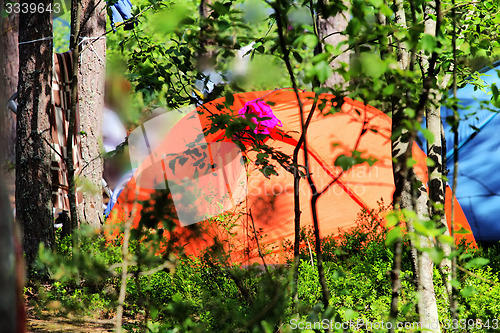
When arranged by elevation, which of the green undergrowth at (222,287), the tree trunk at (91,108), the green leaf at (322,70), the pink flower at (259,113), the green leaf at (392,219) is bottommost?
the green undergrowth at (222,287)

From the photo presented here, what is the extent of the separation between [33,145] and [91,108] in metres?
1.03

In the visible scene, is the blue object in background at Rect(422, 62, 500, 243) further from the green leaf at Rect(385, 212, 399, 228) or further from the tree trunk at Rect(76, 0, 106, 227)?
the green leaf at Rect(385, 212, 399, 228)

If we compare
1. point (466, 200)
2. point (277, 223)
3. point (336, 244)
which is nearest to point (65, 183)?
point (277, 223)

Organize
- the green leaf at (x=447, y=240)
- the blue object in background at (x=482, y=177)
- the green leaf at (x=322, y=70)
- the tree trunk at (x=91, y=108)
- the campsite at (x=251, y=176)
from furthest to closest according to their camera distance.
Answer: the blue object in background at (x=482, y=177) → the tree trunk at (x=91, y=108) → the campsite at (x=251, y=176) → the green leaf at (x=322, y=70) → the green leaf at (x=447, y=240)

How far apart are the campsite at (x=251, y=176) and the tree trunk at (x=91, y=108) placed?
0.06 feet

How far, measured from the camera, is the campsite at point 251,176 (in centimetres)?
204

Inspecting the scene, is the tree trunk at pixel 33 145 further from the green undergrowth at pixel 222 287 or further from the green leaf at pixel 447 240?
the green leaf at pixel 447 240

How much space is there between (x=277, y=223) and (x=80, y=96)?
279cm

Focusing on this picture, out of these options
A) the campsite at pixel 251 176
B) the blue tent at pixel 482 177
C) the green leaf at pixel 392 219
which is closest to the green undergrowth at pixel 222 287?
the campsite at pixel 251 176

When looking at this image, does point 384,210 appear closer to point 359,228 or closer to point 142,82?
point 359,228

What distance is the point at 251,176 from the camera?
18.0 feet

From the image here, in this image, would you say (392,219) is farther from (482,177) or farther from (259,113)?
(482,177)

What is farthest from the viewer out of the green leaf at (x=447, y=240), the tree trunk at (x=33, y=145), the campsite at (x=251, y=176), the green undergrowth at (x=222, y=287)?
the tree trunk at (x=33, y=145)

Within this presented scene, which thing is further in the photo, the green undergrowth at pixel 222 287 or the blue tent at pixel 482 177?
the blue tent at pixel 482 177
